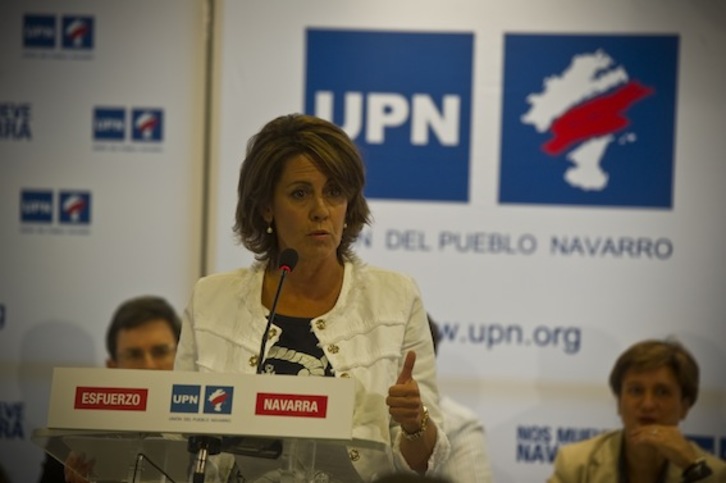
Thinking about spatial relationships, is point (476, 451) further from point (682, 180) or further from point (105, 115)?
point (105, 115)

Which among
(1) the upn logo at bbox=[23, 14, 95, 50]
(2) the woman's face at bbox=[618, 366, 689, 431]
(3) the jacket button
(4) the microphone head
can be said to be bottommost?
(2) the woman's face at bbox=[618, 366, 689, 431]

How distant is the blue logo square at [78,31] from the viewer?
17.8 feet

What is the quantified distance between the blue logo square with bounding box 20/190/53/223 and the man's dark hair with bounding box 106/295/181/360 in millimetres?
820

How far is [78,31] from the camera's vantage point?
5414 millimetres

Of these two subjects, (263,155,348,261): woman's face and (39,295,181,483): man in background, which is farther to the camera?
(39,295,181,483): man in background

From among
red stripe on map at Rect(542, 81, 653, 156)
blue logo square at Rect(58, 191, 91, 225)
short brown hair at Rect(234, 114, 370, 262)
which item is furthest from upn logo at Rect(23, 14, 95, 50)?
short brown hair at Rect(234, 114, 370, 262)

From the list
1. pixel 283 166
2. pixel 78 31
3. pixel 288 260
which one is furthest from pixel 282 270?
pixel 78 31

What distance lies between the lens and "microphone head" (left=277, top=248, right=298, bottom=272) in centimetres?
285

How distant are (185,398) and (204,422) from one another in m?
0.06

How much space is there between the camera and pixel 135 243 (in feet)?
17.8

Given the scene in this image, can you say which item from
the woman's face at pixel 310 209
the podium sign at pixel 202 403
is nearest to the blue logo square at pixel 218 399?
the podium sign at pixel 202 403

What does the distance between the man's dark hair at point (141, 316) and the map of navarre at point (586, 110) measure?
1.73 metres

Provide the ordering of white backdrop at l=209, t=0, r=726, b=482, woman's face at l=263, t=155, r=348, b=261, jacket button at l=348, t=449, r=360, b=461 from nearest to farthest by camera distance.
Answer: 1. jacket button at l=348, t=449, r=360, b=461
2. woman's face at l=263, t=155, r=348, b=261
3. white backdrop at l=209, t=0, r=726, b=482

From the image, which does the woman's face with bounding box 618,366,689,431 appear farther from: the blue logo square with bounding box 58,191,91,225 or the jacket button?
the blue logo square with bounding box 58,191,91,225
